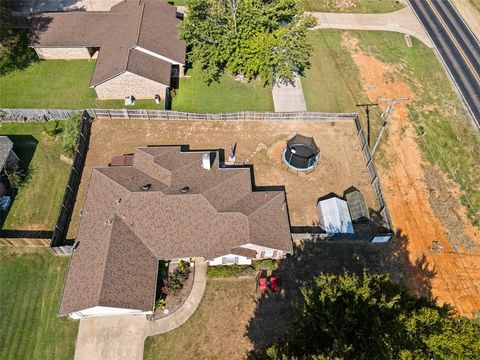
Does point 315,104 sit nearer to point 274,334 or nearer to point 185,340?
point 274,334

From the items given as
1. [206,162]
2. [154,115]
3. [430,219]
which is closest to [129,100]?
[154,115]

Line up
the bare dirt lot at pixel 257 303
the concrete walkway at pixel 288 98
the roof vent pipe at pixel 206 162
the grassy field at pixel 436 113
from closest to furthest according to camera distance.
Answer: the bare dirt lot at pixel 257 303
the roof vent pipe at pixel 206 162
the grassy field at pixel 436 113
the concrete walkway at pixel 288 98

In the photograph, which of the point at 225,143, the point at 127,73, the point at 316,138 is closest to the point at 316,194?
the point at 316,138

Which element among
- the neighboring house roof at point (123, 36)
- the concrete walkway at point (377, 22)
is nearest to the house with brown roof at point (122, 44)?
the neighboring house roof at point (123, 36)

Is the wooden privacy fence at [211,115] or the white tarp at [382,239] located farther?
the wooden privacy fence at [211,115]

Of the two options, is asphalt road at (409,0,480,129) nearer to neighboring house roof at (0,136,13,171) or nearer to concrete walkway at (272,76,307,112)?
concrete walkway at (272,76,307,112)

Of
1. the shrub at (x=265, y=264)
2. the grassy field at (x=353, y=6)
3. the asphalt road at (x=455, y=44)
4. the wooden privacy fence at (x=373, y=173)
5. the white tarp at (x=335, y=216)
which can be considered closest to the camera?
the shrub at (x=265, y=264)

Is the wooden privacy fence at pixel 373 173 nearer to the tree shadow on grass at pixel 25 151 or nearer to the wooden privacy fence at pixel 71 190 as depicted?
the wooden privacy fence at pixel 71 190
